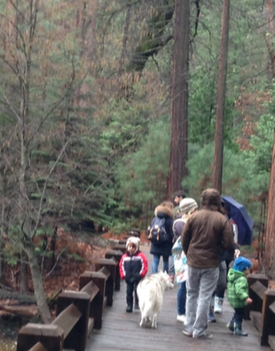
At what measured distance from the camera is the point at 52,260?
19.2m

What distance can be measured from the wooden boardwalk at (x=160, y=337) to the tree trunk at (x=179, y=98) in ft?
42.0

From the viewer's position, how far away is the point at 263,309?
7484 millimetres

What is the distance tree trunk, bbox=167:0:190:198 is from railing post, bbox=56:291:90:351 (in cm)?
1485

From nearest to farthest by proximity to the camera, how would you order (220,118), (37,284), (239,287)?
(239,287), (37,284), (220,118)

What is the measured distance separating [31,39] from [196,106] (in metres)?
11.5

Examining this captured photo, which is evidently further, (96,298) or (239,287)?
(96,298)

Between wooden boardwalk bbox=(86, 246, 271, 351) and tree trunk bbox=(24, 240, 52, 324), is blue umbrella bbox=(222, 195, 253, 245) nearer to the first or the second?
wooden boardwalk bbox=(86, 246, 271, 351)

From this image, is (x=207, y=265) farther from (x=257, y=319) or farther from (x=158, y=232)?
(x=158, y=232)

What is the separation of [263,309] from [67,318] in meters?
2.84

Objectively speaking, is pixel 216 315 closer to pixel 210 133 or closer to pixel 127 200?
pixel 127 200

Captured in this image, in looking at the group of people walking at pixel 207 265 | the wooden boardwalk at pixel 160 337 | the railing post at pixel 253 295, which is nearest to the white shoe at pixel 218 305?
the wooden boardwalk at pixel 160 337

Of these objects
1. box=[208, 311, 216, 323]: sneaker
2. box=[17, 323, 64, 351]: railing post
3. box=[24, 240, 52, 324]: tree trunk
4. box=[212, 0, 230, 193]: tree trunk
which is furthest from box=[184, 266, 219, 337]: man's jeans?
box=[212, 0, 230, 193]: tree trunk

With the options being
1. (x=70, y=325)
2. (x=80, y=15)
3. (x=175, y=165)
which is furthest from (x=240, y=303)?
(x=80, y=15)

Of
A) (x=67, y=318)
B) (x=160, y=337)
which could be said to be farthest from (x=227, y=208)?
(x=67, y=318)
